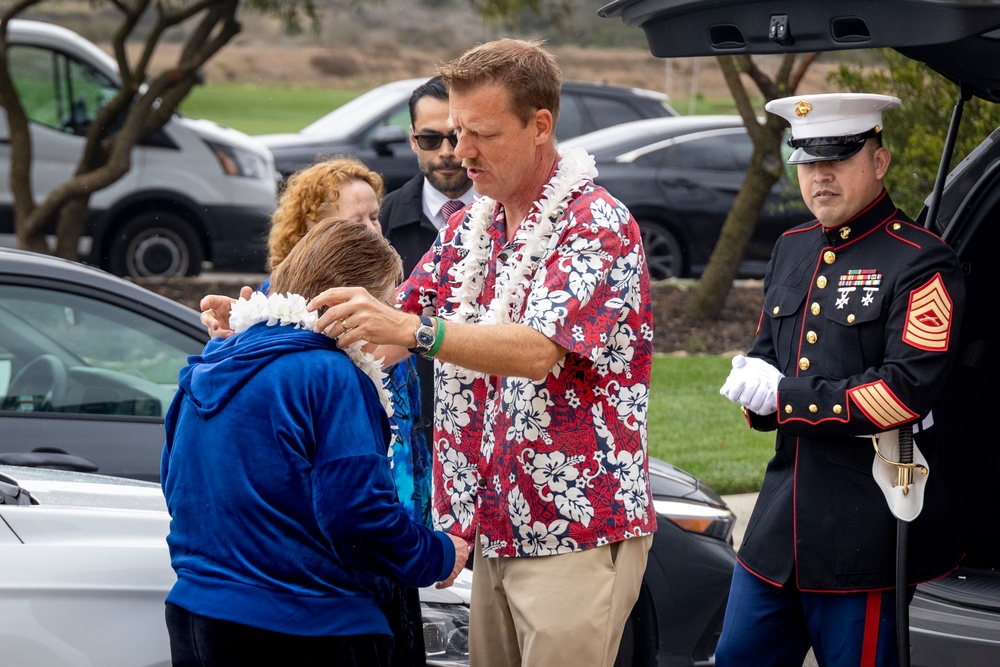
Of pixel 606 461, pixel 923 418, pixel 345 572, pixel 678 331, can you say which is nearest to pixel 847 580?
pixel 923 418

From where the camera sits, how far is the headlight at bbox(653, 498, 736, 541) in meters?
4.27

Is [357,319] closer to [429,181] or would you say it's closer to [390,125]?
[429,181]

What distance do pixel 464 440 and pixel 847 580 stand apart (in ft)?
3.06

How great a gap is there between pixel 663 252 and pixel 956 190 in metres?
8.86

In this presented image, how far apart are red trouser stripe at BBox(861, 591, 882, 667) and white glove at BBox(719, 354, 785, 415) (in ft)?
1.61

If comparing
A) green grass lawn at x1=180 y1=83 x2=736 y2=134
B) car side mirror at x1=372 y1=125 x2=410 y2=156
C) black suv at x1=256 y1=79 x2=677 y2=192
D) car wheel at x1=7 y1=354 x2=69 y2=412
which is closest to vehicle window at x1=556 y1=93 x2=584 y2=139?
black suv at x1=256 y1=79 x2=677 y2=192

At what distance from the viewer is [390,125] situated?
13.4m

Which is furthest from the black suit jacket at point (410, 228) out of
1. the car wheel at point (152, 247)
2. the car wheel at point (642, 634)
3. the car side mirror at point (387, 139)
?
the car side mirror at point (387, 139)

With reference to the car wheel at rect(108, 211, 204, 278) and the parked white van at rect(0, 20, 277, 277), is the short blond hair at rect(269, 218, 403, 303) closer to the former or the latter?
the parked white van at rect(0, 20, 277, 277)

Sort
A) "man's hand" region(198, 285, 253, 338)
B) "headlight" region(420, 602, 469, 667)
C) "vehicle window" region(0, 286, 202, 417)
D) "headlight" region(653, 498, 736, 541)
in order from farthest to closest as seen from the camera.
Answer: "headlight" region(653, 498, 736, 541) → "vehicle window" region(0, 286, 202, 417) → "headlight" region(420, 602, 469, 667) → "man's hand" region(198, 285, 253, 338)

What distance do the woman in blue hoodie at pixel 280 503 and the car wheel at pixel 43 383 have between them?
1875 mm

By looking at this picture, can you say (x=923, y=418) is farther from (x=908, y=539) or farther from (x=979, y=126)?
(x=979, y=126)

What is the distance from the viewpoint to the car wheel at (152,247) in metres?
11.8

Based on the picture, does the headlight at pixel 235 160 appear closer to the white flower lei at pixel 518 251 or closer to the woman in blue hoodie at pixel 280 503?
the white flower lei at pixel 518 251
